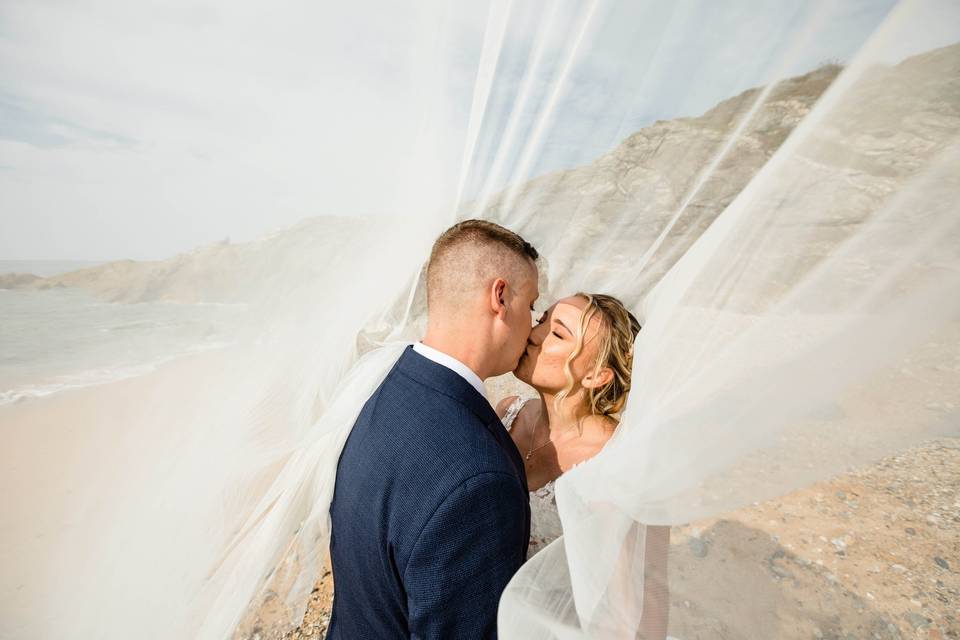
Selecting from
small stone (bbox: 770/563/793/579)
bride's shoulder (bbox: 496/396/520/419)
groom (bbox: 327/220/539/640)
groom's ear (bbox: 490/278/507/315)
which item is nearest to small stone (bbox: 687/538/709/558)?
small stone (bbox: 770/563/793/579)

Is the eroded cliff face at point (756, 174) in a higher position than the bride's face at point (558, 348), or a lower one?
higher

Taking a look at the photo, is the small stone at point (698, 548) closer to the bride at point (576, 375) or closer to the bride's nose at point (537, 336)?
the bride at point (576, 375)

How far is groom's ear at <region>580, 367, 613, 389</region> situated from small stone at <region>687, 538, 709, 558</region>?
854mm

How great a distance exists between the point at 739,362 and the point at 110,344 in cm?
259

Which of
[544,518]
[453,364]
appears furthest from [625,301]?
[544,518]

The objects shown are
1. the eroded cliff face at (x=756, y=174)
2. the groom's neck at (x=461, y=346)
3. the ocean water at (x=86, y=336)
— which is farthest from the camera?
the ocean water at (x=86, y=336)

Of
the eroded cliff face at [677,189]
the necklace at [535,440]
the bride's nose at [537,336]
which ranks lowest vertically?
the necklace at [535,440]

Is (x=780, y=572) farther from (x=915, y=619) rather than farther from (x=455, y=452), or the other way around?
(x=455, y=452)

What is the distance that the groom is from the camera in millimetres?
1283

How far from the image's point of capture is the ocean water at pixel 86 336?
2035mm

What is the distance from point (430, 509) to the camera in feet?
4.19

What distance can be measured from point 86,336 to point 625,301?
99.7 inches

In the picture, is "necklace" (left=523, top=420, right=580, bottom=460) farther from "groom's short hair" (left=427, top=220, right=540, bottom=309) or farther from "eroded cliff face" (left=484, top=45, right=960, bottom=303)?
"groom's short hair" (left=427, top=220, right=540, bottom=309)

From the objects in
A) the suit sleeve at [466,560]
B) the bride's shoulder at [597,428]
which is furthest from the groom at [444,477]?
the bride's shoulder at [597,428]
